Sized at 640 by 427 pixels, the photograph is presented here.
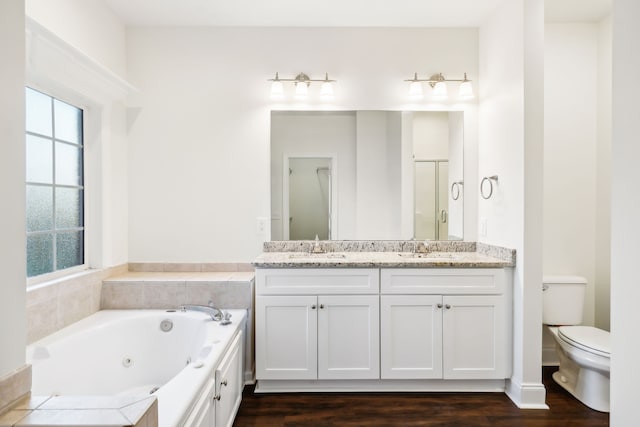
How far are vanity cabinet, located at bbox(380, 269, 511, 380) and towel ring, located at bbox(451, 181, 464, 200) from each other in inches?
29.0

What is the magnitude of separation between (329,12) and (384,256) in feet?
5.83

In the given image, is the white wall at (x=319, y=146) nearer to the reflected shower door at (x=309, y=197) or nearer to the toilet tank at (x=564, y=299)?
the reflected shower door at (x=309, y=197)

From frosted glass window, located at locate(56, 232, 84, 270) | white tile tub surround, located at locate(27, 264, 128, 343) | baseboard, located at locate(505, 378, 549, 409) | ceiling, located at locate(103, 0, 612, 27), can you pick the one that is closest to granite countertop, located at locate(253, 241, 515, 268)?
baseboard, located at locate(505, 378, 549, 409)

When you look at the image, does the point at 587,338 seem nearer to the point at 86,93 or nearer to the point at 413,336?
the point at 413,336

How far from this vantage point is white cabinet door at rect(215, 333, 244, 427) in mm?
1743

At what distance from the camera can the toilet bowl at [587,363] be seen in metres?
2.16

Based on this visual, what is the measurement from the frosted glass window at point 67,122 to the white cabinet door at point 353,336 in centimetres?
190

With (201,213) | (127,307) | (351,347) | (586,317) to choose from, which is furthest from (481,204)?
(127,307)

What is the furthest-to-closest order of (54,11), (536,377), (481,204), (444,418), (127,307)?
(481,204) < (127,307) < (536,377) < (444,418) < (54,11)

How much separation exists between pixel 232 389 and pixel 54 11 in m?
2.29

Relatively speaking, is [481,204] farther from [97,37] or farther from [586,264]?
[97,37]

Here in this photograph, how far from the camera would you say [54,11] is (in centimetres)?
201

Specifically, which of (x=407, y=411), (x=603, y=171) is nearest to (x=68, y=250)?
(x=407, y=411)

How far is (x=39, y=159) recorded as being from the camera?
2.06 metres
